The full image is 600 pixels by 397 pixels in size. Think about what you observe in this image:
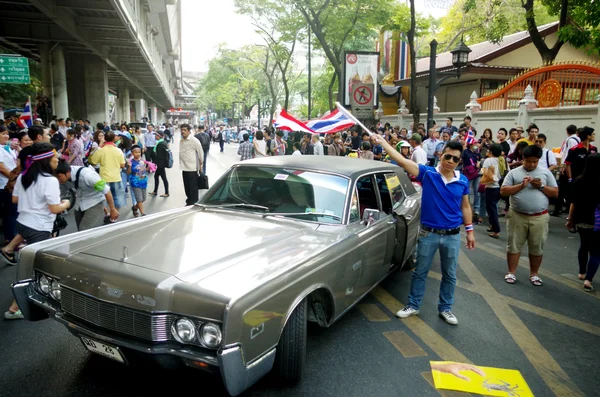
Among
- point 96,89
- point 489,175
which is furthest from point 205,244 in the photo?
point 96,89

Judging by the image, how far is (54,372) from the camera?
10.6 feet

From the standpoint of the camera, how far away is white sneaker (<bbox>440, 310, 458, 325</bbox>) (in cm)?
421

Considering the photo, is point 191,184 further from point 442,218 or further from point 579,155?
point 579,155

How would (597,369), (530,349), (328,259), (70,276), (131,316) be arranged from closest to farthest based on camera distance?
(131,316), (70,276), (328,259), (597,369), (530,349)

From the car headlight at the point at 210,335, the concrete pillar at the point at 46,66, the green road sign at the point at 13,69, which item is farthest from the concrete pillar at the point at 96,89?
the car headlight at the point at 210,335

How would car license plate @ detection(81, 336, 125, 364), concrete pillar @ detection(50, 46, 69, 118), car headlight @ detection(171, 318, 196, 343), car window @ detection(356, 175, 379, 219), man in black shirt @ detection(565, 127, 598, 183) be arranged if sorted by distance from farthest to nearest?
concrete pillar @ detection(50, 46, 69, 118) → man in black shirt @ detection(565, 127, 598, 183) → car window @ detection(356, 175, 379, 219) → car license plate @ detection(81, 336, 125, 364) → car headlight @ detection(171, 318, 196, 343)

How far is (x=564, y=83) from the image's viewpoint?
1240 centimetres

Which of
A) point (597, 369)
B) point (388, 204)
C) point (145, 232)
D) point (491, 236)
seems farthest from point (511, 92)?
point (145, 232)

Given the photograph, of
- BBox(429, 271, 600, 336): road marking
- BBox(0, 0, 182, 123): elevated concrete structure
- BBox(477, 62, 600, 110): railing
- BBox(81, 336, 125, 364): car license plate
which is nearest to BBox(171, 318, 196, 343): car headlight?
BBox(81, 336, 125, 364): car license plate

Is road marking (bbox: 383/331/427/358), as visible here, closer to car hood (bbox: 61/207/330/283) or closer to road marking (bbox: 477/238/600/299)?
car hood (bbox: 61/207/330/283)

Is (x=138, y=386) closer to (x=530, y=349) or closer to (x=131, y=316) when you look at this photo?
(x=131, y=316)

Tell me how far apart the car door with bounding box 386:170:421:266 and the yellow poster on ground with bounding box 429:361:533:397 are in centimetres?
148

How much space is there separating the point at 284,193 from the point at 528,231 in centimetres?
310

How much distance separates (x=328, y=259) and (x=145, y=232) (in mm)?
1506
